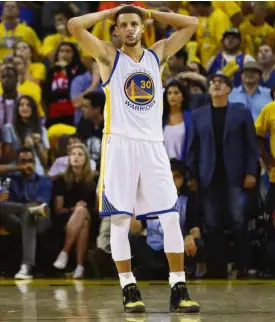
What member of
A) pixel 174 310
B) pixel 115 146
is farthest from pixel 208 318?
pixel 115 146

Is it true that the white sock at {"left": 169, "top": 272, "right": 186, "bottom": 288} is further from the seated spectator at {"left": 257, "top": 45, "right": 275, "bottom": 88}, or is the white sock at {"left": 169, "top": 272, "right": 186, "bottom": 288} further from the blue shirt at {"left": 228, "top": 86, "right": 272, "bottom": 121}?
the seated spectator at {"left": 257, "top": 45, "right": 275, "bottom": 88}

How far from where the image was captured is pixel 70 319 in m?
5.68

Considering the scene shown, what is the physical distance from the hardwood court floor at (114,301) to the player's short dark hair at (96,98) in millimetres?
2747

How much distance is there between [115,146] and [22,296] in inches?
73.6

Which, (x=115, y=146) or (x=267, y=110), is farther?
(x=267, y=110)

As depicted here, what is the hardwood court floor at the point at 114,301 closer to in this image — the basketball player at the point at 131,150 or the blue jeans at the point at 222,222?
the basketball player at the point at 131,150

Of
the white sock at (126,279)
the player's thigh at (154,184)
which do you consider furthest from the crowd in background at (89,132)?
the player's thigh at (154,184)

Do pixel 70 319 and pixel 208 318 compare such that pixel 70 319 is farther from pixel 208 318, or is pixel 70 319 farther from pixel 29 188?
pixel 29 188

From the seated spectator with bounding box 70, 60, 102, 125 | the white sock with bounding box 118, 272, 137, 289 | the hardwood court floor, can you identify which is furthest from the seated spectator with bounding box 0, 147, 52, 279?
the white sock with bounding box 118, 272, 137, 289

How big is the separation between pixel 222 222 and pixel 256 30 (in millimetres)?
3288

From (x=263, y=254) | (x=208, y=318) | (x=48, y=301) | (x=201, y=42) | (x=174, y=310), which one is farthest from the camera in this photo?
(x=201, y=42)

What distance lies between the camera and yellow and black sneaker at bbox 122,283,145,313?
615 cm

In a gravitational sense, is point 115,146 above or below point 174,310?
above

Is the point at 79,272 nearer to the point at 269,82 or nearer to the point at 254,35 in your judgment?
the point at 269,82
